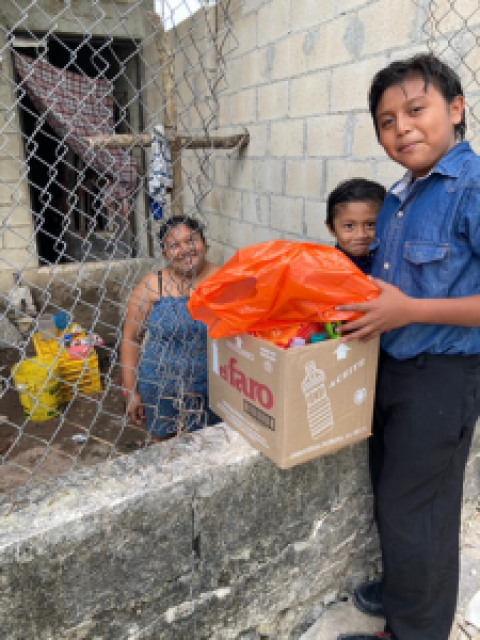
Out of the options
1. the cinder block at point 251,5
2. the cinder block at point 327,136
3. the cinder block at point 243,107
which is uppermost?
the cinder block at point 251,5

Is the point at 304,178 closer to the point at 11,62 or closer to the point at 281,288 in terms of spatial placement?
the point at 281,288

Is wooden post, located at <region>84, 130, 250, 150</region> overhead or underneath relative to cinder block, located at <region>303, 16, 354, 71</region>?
underneath

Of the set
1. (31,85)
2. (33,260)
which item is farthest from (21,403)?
(31,85)

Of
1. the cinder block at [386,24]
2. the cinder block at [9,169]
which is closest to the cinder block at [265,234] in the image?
the cinder block at [386,24]

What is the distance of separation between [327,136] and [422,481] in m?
2.21

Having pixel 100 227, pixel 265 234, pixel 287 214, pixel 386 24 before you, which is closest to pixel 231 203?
pixel 265 234

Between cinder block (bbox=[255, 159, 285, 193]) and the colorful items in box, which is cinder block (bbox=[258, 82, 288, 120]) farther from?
the colorful items in box

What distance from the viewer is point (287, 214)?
354 centimetres

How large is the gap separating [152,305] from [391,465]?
1376 mm

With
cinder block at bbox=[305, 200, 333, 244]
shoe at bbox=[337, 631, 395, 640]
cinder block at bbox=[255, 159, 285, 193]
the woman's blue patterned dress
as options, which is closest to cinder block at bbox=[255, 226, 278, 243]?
cinder block at bbox=[255, 159, 285, 193]

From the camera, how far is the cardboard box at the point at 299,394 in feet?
4.40

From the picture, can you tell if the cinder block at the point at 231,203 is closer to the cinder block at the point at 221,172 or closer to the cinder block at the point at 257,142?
the cinder block at the point at 221,172

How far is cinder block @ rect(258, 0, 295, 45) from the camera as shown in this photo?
10.3 ft

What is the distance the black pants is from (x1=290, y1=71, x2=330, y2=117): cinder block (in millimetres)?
2021
